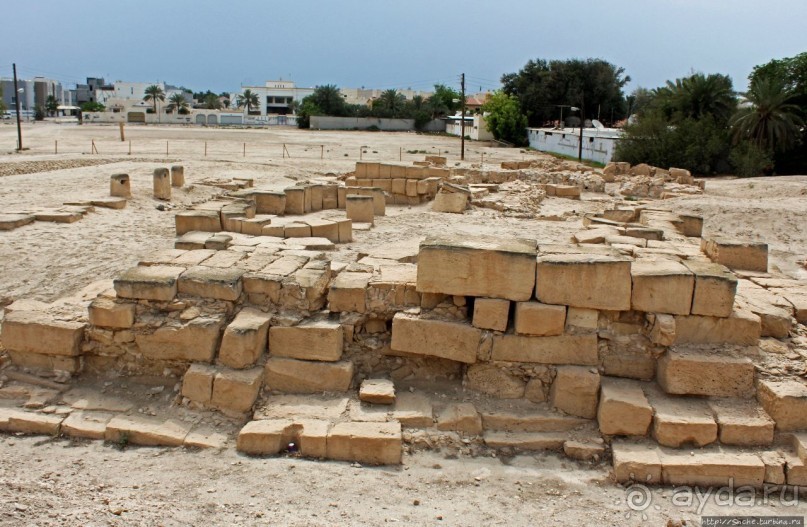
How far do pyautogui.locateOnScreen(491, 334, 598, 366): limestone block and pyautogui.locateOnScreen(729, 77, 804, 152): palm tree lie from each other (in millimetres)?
28693

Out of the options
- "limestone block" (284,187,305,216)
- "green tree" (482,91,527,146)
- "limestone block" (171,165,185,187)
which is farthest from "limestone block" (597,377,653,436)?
"green tree" (482,91,527,146)

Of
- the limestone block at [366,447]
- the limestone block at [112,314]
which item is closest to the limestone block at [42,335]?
the limestone block at [112,314]

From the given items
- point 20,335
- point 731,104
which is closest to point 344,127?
point 731,104

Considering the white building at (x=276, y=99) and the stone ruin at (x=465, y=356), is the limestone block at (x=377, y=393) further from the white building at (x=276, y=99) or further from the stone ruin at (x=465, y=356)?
the white building at (x=276, y=99)

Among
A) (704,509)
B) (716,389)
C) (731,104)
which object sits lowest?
(704,509)

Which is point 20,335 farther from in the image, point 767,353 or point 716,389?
point 767,353

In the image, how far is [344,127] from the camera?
6588 cm

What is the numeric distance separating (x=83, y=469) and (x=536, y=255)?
442cm

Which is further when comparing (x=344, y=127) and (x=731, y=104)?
(x=344, y=127)

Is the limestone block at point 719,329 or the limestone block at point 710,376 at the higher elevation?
the limestone block at point 719,329

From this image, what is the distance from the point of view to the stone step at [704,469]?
543 cm

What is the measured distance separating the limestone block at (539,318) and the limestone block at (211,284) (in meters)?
2.88

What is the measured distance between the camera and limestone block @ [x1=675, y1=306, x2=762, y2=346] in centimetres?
623

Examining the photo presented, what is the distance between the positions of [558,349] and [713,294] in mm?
1540
